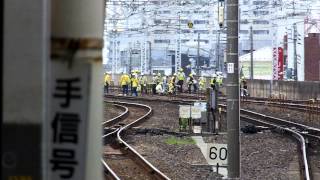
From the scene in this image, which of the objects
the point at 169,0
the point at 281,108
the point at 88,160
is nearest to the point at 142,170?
the point at 88,160

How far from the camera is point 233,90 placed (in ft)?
36.3

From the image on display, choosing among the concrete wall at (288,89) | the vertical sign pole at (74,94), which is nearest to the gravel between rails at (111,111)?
the concrete wall at (288,89)

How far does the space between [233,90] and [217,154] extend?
1.27 meters

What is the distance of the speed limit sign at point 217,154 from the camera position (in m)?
10.8

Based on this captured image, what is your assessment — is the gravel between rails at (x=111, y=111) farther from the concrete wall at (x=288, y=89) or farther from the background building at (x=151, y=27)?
the concrete wall at (x=288, y=89)

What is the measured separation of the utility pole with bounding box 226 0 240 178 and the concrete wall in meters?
26.6

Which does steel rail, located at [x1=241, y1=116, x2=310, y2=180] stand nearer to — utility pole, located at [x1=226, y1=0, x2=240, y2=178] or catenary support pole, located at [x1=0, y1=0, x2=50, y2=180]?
utility pole, located at [x1=226, y1=0, x2=240, y2=178]

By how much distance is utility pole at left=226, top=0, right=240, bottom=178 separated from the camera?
35.5 feet

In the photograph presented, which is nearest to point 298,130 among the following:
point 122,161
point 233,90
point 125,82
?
point 122,161

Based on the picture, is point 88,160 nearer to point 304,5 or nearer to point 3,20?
point 3,20

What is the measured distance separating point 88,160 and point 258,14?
53214 mm

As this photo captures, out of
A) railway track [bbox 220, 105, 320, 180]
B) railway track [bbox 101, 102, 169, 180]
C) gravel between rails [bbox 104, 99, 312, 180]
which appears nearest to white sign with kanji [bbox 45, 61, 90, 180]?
railway track [bbox 101, 102, 169, 180]

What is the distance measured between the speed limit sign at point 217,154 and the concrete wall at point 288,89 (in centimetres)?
2664

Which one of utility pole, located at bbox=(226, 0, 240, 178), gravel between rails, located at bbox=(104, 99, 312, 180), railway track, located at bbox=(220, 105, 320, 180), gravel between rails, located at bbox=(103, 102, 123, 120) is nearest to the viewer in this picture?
utility pole, located at bbox=(226, 0, 240, 178)
